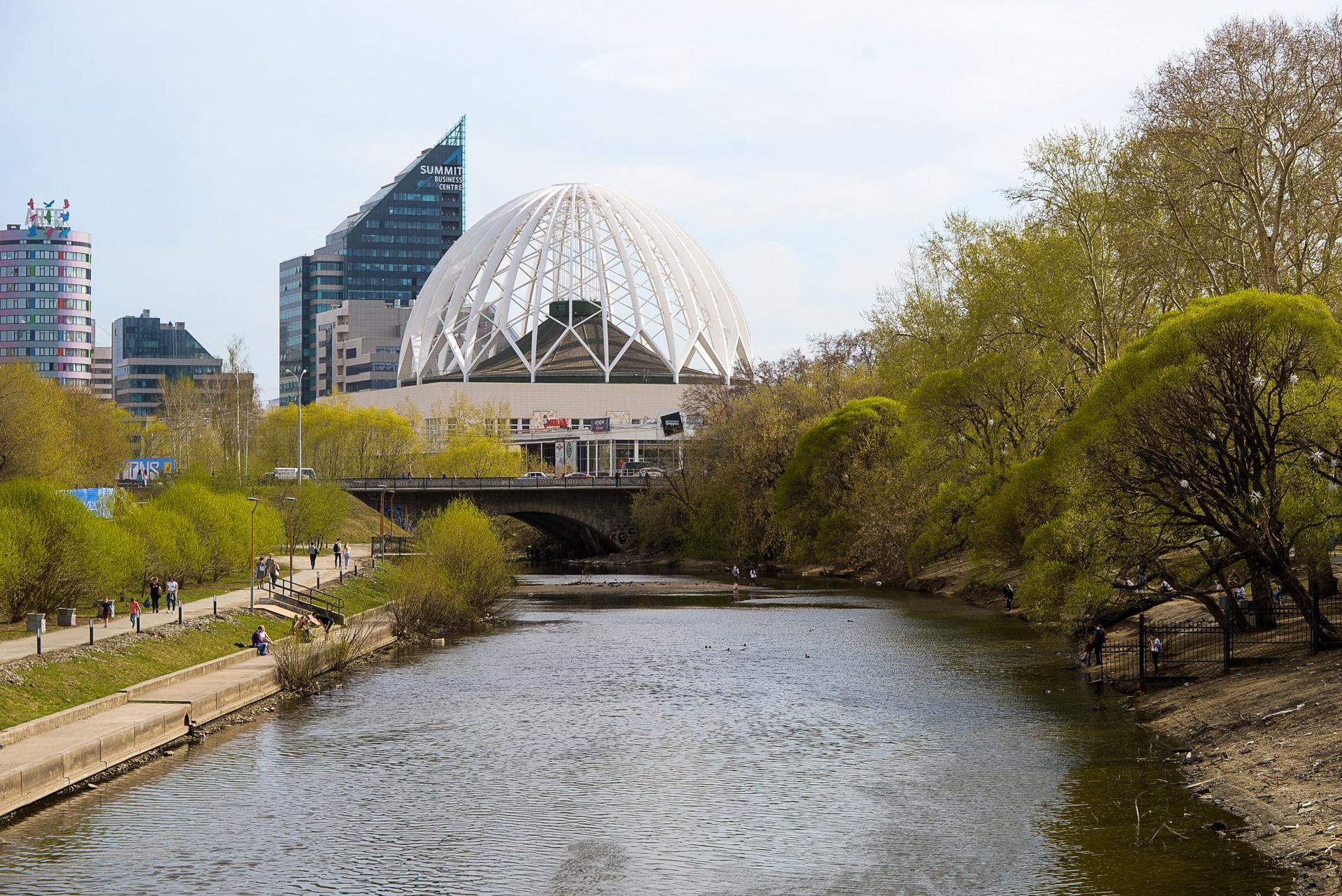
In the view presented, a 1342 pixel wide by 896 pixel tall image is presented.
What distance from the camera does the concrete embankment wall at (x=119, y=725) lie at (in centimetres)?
1986

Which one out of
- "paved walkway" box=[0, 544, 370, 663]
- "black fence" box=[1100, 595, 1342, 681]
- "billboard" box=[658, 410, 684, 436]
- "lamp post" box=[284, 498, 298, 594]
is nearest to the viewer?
"black fence" box=[1100, 595, 1342, 681]

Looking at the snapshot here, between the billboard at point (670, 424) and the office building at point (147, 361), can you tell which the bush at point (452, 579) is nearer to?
the billboard at point (670, 424)

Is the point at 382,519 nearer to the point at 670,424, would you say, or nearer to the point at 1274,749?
the point at 670,424

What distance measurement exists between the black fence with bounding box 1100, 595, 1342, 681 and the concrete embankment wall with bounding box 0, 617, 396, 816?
17.1m

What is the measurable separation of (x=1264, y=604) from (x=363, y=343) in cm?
15790

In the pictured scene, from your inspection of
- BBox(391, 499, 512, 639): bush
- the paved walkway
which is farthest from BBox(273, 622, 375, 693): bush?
the paved walkway

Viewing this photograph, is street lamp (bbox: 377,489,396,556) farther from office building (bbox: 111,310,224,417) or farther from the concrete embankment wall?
office building (bbox: 111,310,224,417)

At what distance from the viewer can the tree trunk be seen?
2702 centimetres

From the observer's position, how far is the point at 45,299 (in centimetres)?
17112

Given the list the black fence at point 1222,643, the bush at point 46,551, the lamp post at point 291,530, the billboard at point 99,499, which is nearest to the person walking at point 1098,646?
the black fence at point 1222,643

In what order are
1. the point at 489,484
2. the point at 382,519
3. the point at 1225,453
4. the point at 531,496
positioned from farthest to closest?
the point at 531,496
the point at 489,484
the point at 382,519
the point at 1225,453

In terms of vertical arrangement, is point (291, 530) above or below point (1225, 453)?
below

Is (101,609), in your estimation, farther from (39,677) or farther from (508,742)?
(508,742)

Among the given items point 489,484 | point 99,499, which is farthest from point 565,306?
point 99,499
